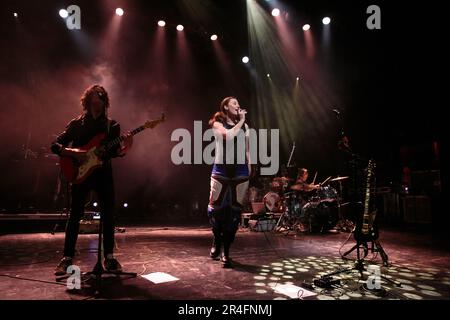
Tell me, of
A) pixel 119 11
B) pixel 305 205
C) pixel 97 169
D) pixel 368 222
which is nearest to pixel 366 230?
pixel 368 222

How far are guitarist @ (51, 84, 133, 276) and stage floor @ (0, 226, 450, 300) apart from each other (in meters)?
0.31

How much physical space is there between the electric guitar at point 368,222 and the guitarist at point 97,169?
2810 millimetres

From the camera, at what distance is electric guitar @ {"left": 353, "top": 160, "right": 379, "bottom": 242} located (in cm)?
370

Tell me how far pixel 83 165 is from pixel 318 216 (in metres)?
5.79

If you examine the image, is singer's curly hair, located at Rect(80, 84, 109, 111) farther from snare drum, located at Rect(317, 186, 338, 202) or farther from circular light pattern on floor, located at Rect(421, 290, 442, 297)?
snare drum, located at Rect(317, 186, 338, 202)

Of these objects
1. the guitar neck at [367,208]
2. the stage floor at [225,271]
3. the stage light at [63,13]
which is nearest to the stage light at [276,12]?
the stage light at [63,13]

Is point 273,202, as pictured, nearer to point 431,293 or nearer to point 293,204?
point 293,204

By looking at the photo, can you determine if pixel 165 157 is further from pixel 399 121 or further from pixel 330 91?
pixel 399 121

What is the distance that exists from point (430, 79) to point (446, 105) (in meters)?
0.95

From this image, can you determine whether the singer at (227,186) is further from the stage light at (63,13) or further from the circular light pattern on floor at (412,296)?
the stage light at (63,13)

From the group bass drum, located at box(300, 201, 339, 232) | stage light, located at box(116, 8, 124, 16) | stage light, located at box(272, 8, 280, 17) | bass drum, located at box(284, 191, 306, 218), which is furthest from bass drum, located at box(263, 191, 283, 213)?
stage light, located at box(116, 8, 124, 16)

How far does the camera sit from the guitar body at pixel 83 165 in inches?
124

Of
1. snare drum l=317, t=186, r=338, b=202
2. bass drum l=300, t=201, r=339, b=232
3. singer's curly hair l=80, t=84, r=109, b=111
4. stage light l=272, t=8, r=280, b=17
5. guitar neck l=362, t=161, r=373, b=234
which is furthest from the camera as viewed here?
stage light l=272, t=8, r=280, b=17

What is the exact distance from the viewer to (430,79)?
9766 mm
